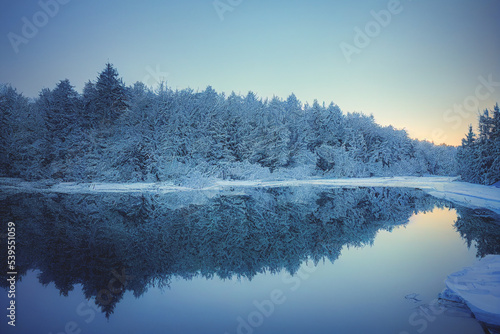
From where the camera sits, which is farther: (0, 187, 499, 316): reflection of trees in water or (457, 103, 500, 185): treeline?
(457, 103, 500, 185): treeline

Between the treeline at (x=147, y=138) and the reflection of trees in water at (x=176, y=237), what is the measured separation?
529 inches

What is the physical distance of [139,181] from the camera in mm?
32250

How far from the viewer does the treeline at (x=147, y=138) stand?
32.1 meters

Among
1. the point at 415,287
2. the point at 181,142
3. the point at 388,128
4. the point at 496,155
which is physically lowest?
the point at 415,287

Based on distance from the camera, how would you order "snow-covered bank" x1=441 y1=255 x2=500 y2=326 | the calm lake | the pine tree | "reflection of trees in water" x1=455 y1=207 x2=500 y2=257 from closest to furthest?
"snow-covered bank" x1=441 y1=255 x2=500 y2=326
the calm lake
"reflection of trees in water" x1=455 y1=207 x2=500 y2=257
the pine tree

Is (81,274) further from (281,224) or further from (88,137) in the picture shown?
(88,137)

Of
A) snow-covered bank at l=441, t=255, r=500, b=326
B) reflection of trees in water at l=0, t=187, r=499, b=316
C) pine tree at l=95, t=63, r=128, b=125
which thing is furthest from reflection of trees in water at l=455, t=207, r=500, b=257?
pine tree at l=95, t=63, r=128, b=125

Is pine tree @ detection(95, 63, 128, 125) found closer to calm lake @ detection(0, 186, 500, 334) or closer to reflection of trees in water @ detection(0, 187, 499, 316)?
reflection of trees in water @ detection(0, 187, 499, 316)

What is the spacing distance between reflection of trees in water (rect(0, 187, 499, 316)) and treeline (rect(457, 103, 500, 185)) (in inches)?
645

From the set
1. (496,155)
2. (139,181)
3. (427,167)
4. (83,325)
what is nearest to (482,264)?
(83,325)

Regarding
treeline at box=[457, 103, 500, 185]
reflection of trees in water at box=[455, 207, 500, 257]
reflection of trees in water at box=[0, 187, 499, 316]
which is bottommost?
reflection of trees in water at box=[455, 207, 500, 257]

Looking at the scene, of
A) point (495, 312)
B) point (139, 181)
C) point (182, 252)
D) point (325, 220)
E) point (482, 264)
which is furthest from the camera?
point (139, 181)

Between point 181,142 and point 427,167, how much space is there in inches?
2288

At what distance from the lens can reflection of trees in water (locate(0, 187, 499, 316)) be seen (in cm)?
742
